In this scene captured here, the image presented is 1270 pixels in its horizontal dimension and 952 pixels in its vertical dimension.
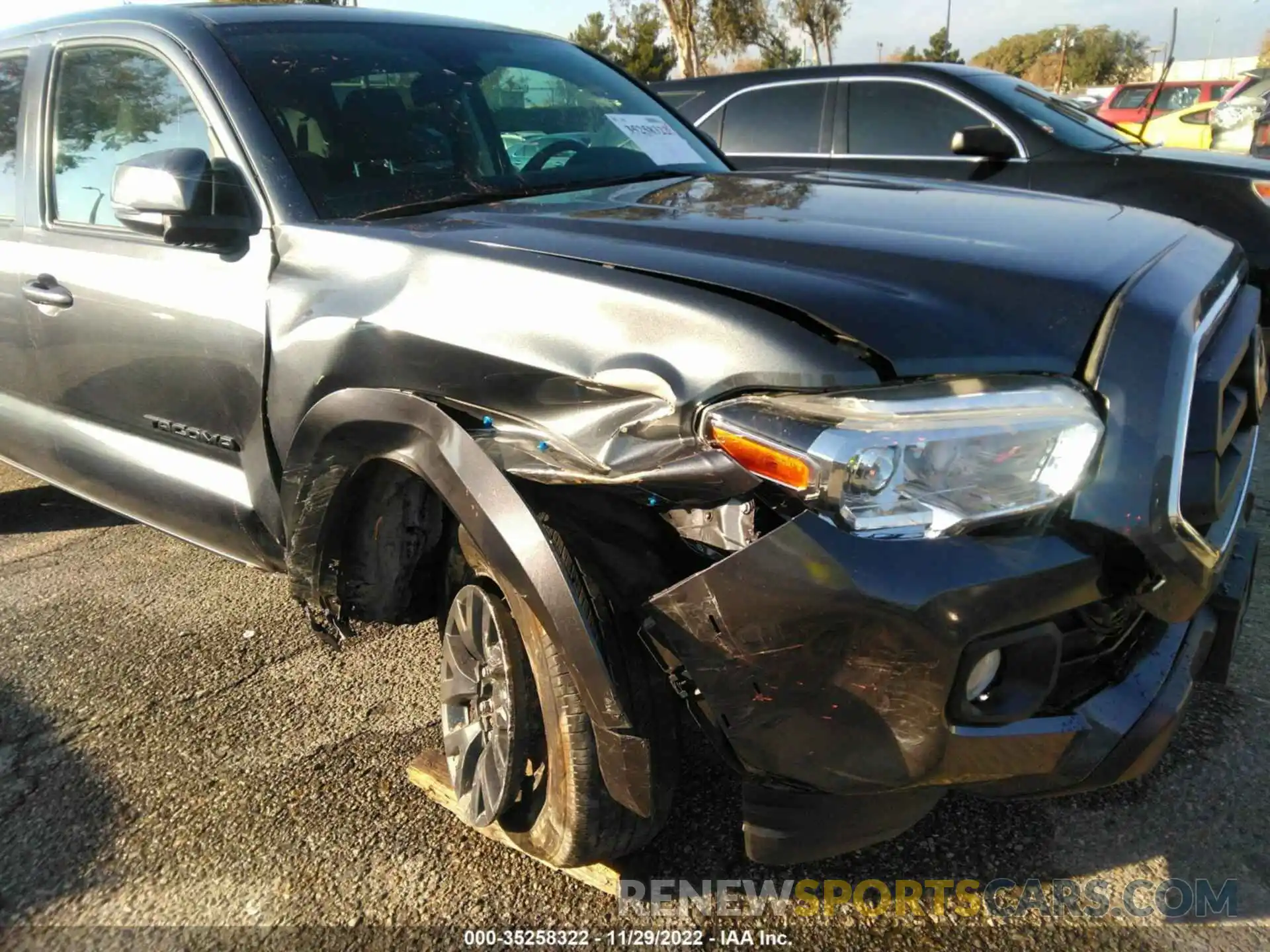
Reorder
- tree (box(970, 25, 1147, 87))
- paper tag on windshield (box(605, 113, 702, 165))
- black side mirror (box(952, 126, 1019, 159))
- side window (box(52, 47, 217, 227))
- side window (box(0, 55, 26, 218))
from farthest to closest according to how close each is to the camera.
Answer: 1. tree (box(970, 25, 1147, 87))
2. black side mirror (box(952, 126, 1019, 159))
3. side window (box(0, 55, 26, 218))
4. paper tag on windshield (box(605, 113, 702, 165))
5. side window (box(52, 47, 217, 227))

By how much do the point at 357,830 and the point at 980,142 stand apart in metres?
4.66

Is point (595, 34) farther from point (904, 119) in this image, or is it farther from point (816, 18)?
point (904, 119)

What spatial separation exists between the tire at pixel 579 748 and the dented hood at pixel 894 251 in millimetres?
576

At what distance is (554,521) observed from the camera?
1711 millimetres

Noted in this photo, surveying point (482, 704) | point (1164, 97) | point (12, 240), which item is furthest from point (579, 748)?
point (1164, 97)

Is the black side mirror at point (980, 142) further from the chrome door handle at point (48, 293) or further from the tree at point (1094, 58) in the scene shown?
the tree at point (1094, 58)

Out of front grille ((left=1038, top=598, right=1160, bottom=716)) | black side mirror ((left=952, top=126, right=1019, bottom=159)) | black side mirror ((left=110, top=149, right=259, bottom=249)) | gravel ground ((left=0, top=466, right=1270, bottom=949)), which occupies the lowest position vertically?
gravel ground ((left=0, top=466, right=1270, bottom=949))

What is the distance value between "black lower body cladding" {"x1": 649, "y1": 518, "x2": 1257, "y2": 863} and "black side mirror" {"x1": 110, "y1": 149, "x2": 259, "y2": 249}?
57.3 inches

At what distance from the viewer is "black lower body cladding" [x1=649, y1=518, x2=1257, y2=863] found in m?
1.45

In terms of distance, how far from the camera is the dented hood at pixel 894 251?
5.12 feet

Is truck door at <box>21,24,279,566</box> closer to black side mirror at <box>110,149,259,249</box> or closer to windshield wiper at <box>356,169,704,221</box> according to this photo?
black side mirror at <box>110,149,259,249</box>

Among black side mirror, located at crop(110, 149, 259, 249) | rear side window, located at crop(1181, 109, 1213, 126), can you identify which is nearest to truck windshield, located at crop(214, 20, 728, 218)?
black side mirror, located at crop(110, 149, 259, 249)

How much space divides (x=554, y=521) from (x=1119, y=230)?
1.36m

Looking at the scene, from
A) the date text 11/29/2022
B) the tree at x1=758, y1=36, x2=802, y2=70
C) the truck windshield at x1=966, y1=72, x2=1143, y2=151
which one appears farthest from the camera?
the tree at x1=758, y1=36, x2=802, y2=70
